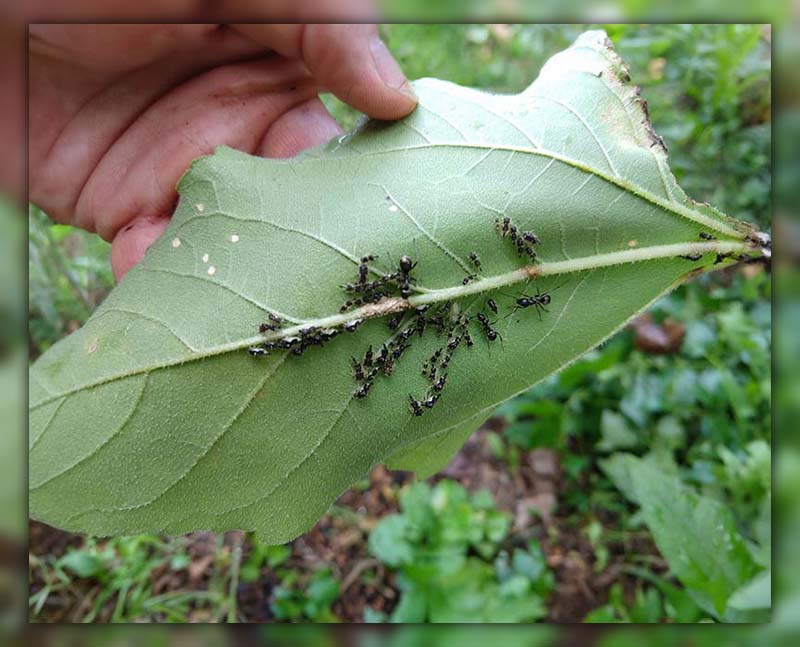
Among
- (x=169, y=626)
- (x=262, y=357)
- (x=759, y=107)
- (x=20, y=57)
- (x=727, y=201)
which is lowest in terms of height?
(x=169, y=626)

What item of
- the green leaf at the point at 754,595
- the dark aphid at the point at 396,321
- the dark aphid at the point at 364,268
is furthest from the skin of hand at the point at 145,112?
the green leaf at the point at 754,595

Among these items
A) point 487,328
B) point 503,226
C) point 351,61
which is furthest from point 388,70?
point 487,328

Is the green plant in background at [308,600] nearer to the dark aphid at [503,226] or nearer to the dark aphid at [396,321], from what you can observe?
the dark aphid at [396,321]

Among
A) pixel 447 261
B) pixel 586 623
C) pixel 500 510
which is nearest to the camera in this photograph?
pixel 447 261

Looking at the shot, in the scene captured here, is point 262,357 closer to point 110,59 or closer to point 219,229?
point 219,229

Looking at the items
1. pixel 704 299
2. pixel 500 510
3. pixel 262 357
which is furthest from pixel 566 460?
pixel 262 357

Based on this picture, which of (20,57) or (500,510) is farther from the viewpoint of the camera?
(500,510)
